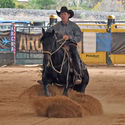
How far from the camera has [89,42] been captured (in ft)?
70.0

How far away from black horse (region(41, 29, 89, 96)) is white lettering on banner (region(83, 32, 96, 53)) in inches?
502

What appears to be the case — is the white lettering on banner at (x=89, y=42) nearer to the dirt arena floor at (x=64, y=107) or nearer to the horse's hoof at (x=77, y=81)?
the dirt arena floor at (x=64, y=107)

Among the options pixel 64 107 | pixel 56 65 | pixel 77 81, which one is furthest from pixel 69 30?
pixel 64 107

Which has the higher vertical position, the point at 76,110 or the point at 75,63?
the point at 75,63

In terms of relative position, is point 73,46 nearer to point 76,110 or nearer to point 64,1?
point 76,110

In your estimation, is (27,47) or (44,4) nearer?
(27,47)

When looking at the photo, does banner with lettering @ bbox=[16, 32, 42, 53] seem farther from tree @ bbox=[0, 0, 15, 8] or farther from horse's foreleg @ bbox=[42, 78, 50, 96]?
tree @ bbox=[0, 0, 15, 8]

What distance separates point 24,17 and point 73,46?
46643 mm

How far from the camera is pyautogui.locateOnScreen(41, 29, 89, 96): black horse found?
794 cm

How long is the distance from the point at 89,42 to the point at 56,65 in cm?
1322

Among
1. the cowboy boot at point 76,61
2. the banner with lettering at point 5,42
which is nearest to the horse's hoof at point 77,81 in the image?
the cowboy boot at point 76,61

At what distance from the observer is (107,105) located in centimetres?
986

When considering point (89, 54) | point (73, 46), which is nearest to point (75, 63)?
point (73, 46)

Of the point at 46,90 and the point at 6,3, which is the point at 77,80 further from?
the point at 6,3
